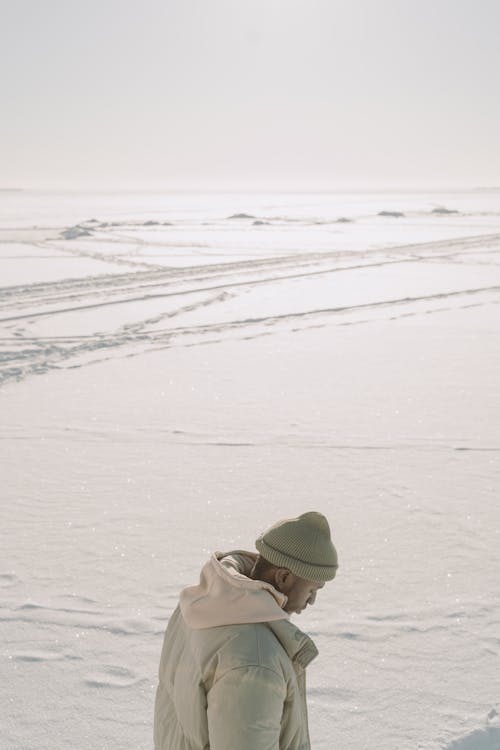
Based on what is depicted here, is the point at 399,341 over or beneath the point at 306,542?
beneath

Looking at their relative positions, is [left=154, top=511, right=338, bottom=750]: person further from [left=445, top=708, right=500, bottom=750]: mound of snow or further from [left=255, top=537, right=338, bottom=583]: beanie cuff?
[left=445, top=708, right=500, bottom=750]: mound of snow

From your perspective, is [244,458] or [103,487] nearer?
[103,487]

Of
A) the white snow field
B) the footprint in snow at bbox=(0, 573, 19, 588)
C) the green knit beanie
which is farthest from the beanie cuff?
the footprint in snow at bbox=(0, 573, 19, 588)

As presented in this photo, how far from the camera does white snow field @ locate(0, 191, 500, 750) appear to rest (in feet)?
9.13

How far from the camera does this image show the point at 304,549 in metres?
1.30

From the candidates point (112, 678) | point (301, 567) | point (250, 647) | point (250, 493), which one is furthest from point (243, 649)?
point (250, 493)

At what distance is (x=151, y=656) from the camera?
9.82ft

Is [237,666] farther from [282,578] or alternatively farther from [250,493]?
[250,493]

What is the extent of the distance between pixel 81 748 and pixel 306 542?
163cm

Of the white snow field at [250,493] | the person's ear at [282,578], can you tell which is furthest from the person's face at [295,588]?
the white snow field at [250,493]

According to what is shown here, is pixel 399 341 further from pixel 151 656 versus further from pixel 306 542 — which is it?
pixel 306 542

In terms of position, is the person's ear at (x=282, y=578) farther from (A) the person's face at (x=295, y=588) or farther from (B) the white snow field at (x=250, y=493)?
(B) the white snow field at (x=250, y=493)

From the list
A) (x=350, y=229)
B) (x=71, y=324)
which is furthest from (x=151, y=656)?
(x=350, y=229)

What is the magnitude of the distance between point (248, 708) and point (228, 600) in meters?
0.16
